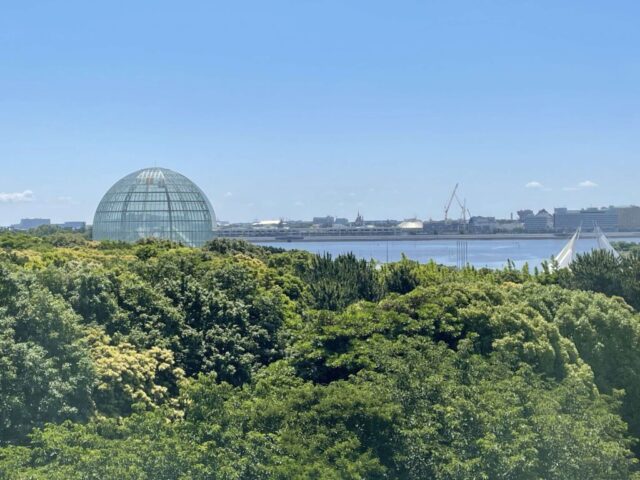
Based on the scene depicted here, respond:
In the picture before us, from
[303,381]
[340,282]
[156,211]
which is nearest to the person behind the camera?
[303,381]

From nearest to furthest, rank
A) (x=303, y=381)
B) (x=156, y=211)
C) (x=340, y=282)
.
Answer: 1. (x=303, y=381)
2. (x=340, y=282)
3. (x=156, y=211)

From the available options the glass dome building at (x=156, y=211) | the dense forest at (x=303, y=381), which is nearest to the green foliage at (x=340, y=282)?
the dense forest at (x=303, y=381)

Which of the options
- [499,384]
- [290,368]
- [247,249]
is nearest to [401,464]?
[499,384]

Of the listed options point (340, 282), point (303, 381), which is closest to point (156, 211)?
point (340, 282)

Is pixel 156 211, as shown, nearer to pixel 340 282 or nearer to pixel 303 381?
pixel 340 282

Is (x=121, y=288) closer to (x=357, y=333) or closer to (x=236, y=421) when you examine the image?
(x=357, y=333)

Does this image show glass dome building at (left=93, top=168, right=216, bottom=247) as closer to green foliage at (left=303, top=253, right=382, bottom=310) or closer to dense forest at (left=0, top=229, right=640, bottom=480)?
green foliage at (left=303, top=253, right=382, bottom=310)

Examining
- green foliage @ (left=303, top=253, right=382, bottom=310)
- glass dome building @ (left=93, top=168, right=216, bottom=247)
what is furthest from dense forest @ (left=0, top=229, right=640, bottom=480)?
glass dome building @ (left=93, top=168, right=216, bottom=247)
